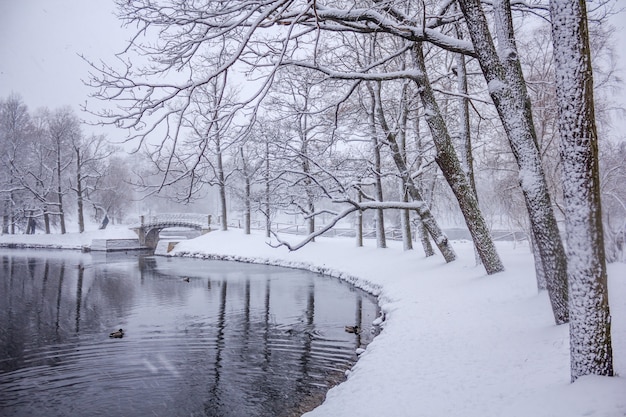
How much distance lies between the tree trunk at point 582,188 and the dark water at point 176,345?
4736 millimetres

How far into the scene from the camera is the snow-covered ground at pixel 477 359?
412 centimetres

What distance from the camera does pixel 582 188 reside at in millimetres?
3830

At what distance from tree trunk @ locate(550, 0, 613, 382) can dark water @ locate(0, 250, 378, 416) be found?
4.74 m

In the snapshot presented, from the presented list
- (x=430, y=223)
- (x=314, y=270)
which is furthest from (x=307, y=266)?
(x=430, y=223)

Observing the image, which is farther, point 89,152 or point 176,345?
point 89,152

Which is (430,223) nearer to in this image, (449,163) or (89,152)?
(449,163)

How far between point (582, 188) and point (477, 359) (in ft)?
10.5

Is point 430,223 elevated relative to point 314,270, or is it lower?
elevated

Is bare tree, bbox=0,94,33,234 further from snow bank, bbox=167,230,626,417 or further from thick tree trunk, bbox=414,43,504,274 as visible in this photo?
snow bank, bbox=167,230,626,417

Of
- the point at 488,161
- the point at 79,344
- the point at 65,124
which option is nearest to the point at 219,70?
the point at 79,344

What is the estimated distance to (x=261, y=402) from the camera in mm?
7430

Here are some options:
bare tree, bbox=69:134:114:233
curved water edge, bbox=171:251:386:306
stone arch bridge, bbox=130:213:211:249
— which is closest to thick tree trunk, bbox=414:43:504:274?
curved water edge, bbox=171:251:386:306

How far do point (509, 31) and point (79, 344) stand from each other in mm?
12230

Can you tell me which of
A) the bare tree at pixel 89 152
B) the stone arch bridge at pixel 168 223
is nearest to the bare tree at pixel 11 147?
the bare tree at pixel 89 152
